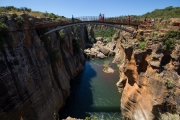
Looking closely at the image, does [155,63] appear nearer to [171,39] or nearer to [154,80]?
[154,80]

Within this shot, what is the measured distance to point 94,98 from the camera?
23.0 metres

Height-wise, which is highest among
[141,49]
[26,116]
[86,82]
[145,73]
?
[141,49]

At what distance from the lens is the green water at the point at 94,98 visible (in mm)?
19500

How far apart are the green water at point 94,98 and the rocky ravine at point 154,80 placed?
10.2ft

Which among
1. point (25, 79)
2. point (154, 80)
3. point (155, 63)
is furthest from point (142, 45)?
point (25, 79)

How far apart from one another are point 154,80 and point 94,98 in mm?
11353

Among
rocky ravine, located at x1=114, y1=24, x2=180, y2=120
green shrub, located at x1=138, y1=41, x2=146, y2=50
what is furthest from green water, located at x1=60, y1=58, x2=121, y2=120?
green shrub, located at x1=138, y1=41, x2=146, y2=50

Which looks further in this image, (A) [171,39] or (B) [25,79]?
(A) [171,39]

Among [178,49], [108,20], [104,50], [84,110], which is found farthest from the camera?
[104,50]

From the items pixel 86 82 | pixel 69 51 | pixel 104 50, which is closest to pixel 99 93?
pixel 86 82

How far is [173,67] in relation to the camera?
13547mm

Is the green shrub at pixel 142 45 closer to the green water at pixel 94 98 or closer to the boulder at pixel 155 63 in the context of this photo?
the boulder at pixel 155 63

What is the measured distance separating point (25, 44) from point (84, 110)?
446 inches

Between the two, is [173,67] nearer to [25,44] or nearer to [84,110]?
[84,110]
